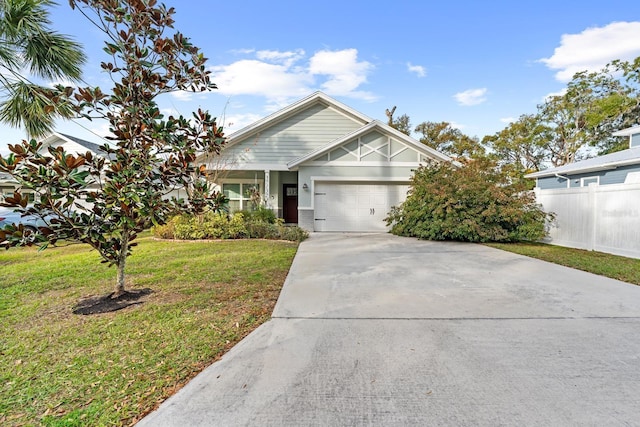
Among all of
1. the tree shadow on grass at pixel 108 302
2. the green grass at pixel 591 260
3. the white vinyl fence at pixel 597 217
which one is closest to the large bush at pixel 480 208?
the white vinyl fence at pixel 597 217

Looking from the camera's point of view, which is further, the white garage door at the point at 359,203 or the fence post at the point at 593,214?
the white garage door at the point at 359,203

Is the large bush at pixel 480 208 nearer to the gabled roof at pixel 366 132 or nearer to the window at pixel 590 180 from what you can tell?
the gabled roof at pixel 366 132

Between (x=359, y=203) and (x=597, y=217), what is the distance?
763 centimetres

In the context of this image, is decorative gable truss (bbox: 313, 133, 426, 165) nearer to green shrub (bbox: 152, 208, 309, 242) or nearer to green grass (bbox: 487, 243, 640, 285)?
green shrub (bbox: 152, 208, 309, 242)

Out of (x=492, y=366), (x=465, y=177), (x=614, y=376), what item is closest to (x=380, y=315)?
(x=492, y=366)

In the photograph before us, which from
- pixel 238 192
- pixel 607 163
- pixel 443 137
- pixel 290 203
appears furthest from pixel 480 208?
pixel 443 137

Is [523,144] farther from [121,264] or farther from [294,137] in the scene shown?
[121,264]

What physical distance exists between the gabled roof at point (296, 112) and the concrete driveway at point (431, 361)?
32.9ft

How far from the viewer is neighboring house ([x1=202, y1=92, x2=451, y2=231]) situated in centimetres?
1288

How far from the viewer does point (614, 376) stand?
8.32ft

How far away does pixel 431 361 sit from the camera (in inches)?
109

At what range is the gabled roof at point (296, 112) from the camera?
44.4 feet

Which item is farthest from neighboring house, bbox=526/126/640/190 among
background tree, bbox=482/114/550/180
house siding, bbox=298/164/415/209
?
background tree, bbox=482/114/550/180

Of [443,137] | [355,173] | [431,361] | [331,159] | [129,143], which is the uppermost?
[443,137]
